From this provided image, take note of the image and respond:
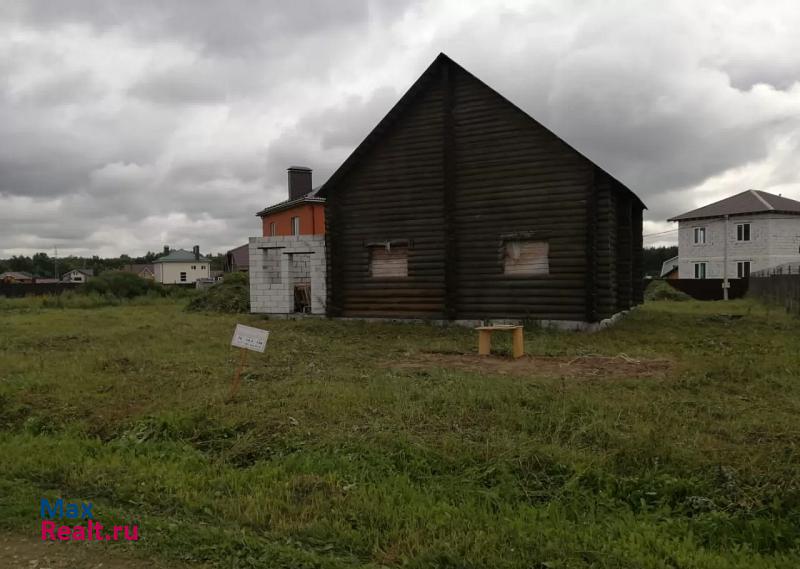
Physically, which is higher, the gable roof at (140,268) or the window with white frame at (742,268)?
the gable roof at (140,268)

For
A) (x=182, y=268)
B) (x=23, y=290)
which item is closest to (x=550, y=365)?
(x=23, y=290)

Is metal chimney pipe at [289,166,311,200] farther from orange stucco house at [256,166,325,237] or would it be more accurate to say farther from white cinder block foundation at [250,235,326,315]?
white cinder block foundation at [250,235,326,315]

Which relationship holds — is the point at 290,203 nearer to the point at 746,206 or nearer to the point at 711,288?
the point at 711,288

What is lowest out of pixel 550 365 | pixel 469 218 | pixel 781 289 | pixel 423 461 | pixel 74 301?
pixel 423 461

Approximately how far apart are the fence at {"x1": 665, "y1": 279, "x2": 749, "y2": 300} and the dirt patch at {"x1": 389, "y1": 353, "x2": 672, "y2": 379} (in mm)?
32279

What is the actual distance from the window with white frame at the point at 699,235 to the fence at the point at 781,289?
505 inches

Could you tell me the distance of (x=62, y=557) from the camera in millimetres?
3896

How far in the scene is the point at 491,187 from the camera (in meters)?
16.7

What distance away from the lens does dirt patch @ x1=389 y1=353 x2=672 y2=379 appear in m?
9.39

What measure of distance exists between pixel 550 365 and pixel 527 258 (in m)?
6.58

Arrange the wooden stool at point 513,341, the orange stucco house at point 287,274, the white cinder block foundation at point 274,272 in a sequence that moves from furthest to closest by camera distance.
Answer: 1. the white cinder block foundation at point 274,272
2. the orange stucco house at point 287,274
3. the wooden stool at point 513,341

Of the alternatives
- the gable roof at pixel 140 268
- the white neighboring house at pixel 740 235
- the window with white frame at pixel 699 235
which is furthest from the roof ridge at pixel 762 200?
the gable roof at pixel 140 268

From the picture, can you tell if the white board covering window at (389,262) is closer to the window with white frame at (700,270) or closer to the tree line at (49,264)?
the window with white frame at (700,270)

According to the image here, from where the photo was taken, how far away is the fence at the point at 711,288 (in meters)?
38.3
